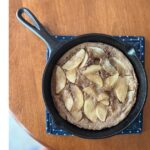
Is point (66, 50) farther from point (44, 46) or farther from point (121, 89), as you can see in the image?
point (121, 89)

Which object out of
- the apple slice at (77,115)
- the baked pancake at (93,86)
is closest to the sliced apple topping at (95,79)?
the baked pancake at (93,86)

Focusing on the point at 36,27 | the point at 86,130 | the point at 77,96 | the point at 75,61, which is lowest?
the point at 86,130

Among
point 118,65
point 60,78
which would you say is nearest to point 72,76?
point 60,78

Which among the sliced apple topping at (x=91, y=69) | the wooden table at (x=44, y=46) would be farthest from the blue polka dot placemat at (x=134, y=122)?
the sliced apple topping at (x=91, y=69)

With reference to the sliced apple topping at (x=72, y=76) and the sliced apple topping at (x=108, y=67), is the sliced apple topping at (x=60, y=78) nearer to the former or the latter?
the sliced apple topping at (x=72, y=76)

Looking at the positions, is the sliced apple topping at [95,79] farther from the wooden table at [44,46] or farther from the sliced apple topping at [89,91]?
the wooden table at [44,46]

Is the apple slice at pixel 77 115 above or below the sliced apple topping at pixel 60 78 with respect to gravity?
below

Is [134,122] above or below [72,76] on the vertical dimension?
below
